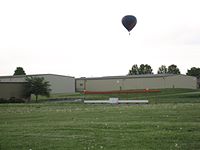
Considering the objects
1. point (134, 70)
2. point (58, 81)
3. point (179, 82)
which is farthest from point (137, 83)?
point (134, 70)

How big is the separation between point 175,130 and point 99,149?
13.6 ft

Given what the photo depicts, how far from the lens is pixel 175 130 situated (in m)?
13.1

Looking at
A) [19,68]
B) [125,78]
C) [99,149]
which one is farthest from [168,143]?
[19,68]

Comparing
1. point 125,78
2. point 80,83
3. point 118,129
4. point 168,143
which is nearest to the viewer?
point 168,143

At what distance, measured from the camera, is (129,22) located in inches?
1355

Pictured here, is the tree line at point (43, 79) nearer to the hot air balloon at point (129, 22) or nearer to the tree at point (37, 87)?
the tree at point (37, 87)

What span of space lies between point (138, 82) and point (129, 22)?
191 ft

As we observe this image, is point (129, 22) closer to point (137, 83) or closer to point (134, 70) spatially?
point (137, 83)

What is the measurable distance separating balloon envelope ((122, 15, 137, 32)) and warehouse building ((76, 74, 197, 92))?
5655 cm

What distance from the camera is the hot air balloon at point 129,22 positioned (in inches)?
1353

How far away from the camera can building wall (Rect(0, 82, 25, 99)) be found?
205 ft

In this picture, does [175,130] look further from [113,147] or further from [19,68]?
[19,68]

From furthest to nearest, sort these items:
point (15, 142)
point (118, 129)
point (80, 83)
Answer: point (80, 83)
point (118, 129)
point (15, 142)

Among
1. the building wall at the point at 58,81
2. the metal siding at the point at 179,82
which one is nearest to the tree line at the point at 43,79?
the building wall at the point at 58,81
